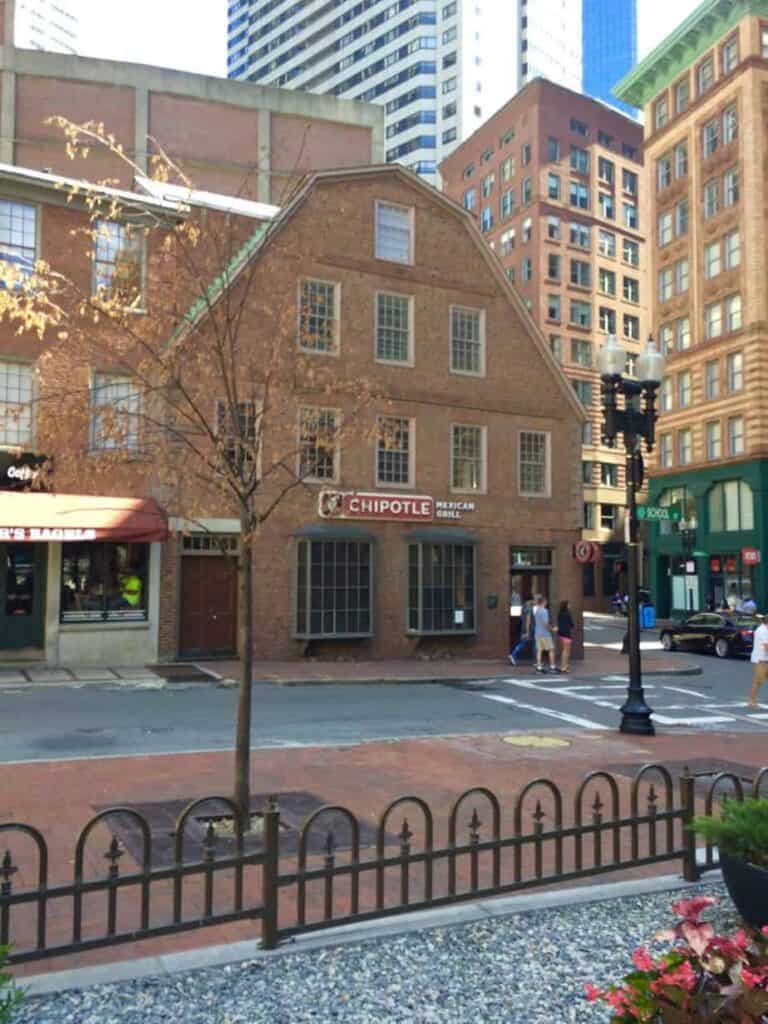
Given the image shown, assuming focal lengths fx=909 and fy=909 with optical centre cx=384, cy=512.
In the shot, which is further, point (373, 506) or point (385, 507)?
point (385, 507)

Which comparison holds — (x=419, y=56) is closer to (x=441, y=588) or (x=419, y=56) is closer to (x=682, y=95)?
(x=682, y=95)

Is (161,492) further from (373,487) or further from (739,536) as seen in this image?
(739,536)

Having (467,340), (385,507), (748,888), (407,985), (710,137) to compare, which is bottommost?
(407,985)

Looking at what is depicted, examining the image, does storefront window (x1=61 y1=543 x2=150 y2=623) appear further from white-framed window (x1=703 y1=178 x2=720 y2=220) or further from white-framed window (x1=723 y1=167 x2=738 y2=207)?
white-framed window (x1=703 y1=178 x2=720 y2=220)

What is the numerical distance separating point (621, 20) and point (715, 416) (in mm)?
143097

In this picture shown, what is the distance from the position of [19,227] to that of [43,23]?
204 meters

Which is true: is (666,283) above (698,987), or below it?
above

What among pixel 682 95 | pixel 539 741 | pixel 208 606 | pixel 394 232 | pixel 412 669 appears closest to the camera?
pixel 539 741

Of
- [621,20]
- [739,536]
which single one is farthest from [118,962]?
[621,20]

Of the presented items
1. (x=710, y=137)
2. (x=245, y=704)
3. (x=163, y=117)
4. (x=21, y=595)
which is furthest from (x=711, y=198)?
(x=245, y=704)

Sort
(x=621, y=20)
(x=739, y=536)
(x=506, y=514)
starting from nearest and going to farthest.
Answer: (x=506, y=514)
(x=739, y=536)
(x=621, y=20)

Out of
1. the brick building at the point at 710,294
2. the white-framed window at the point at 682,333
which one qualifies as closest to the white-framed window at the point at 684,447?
the brick building at the point at 710,294

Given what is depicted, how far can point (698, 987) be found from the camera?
11.3ft

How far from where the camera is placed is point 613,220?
7025cm
